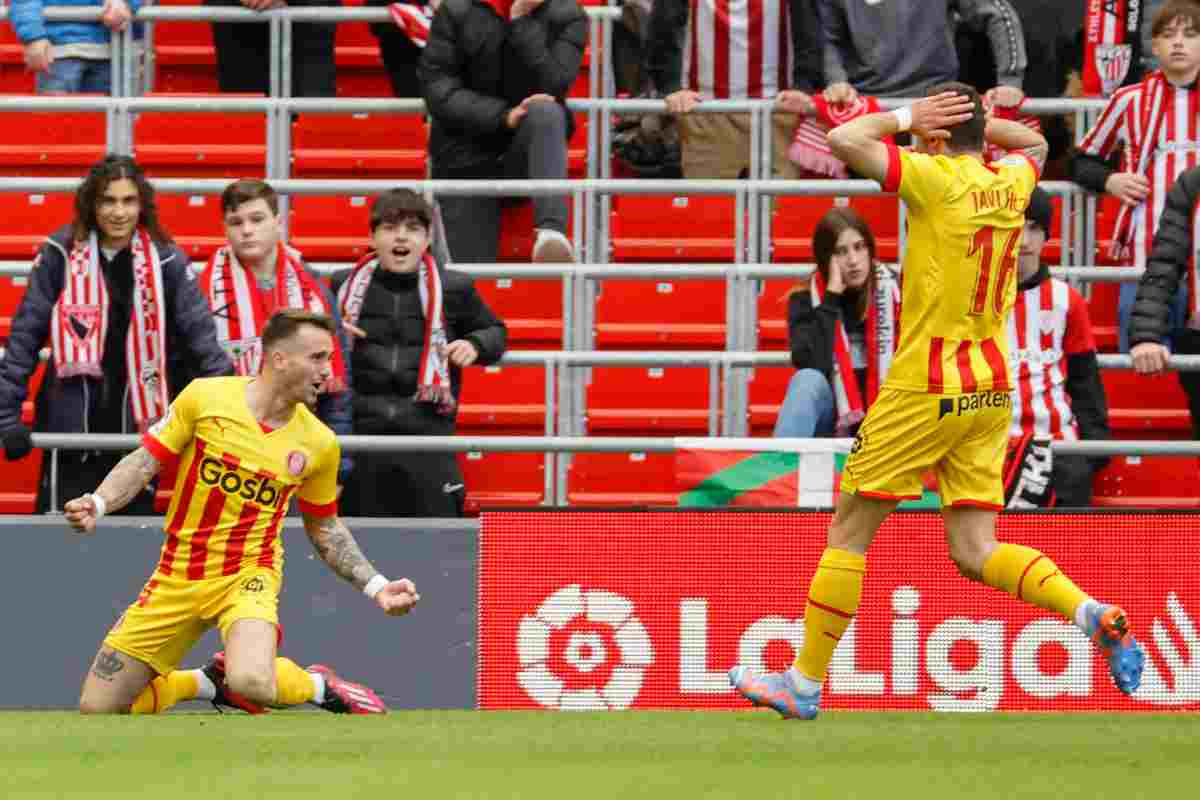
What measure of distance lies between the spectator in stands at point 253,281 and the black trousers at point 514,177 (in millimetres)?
1748

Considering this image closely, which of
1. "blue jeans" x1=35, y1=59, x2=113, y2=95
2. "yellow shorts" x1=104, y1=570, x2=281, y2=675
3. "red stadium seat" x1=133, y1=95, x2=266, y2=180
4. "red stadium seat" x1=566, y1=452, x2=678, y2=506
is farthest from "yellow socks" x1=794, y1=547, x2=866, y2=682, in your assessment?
"blue jeans" x1=35, y1=59, x2=113, y2=95

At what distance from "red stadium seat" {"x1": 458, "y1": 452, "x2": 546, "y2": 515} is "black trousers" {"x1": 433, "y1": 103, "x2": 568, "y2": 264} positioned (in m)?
1.22

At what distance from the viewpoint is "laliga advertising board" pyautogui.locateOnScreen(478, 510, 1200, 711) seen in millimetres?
9547

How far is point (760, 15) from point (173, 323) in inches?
150

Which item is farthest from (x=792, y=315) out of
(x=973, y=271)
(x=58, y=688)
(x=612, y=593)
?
(x=58, y=688)

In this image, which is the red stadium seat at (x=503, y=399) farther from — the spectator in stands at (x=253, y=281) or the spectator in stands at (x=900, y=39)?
the spectator in stands at (x=900, y=39)

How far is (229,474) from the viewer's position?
8688 millimetres

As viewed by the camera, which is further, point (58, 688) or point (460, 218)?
point (460, 218)

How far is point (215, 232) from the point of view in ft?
40.5

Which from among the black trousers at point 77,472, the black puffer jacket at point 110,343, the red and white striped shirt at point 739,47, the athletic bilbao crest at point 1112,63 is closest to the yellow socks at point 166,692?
the black trousers at point 77,472

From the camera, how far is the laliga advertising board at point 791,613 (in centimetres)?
955

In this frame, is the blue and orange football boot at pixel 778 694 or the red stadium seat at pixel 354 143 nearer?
the blue and orange football boot at pixel 778 694

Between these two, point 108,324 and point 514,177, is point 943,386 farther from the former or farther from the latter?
point 514,177

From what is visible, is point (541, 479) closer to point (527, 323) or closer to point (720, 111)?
point (527, 323)
